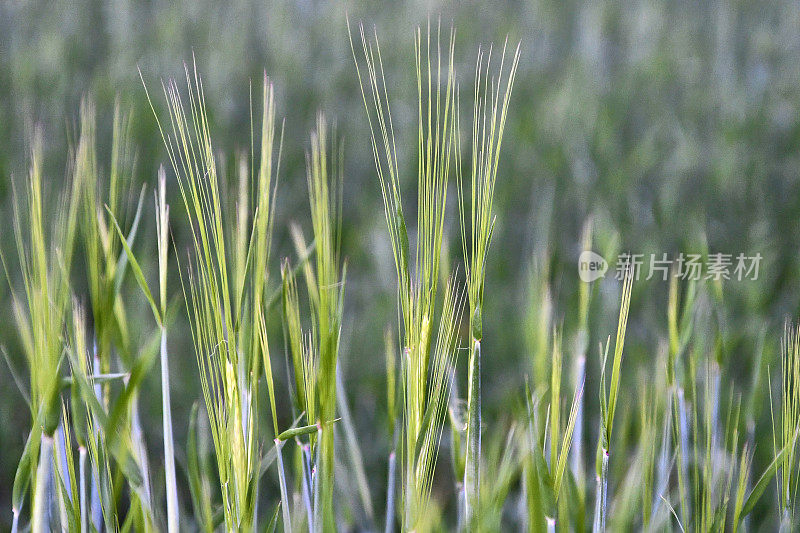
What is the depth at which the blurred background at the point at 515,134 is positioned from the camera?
0.99 m

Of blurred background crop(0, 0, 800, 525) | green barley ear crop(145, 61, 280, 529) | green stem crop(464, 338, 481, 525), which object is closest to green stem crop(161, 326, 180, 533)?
green barley ear crop(145, 61, 280, 529)

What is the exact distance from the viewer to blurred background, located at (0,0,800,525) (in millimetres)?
988

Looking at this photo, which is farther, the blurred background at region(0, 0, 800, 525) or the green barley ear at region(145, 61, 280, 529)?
the blurred background at region(0, 0, 800, 525)

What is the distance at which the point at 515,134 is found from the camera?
4.43 ft

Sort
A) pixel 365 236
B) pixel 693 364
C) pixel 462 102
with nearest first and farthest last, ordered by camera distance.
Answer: pixel 693 364 < pixel 365 236 < pixel 462 102

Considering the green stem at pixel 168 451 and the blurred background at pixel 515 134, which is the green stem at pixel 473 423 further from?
the blurred background at pixel 515 134

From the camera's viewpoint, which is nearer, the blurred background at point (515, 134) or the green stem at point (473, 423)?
the green stem at point (473, 423)

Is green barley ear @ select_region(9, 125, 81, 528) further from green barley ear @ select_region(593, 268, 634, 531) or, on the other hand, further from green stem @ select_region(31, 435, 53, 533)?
green barley ear @ select_region(593, 268, 634, 531)

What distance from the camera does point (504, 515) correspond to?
827 mm

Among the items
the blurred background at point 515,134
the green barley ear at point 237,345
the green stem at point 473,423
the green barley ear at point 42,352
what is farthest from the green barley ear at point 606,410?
the blurred background at point 515,134

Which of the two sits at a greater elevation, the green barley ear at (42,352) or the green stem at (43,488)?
the green barley ear at (42,352)

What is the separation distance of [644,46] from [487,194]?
141cm

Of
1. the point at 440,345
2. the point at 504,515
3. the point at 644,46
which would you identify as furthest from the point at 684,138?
the point at 440,345

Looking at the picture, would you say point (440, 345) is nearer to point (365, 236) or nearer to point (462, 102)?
point (365, 236)
